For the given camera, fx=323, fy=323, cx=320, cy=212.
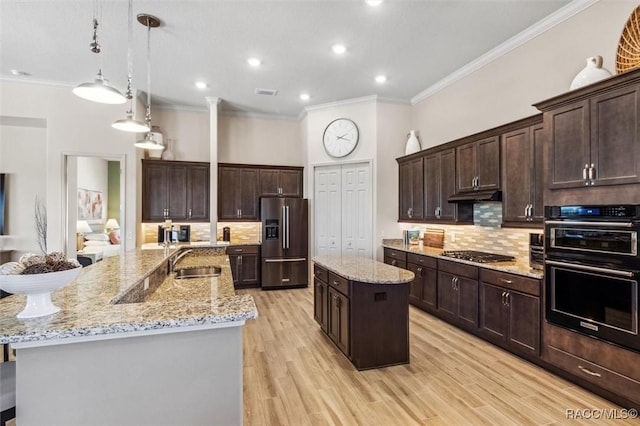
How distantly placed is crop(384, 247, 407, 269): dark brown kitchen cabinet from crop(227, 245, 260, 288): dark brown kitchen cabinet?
2.37m

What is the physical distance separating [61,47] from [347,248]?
16.1 feet

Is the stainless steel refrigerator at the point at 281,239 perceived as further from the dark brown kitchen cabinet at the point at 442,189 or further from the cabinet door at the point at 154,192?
the dark brown kitchen cabinet at the point at 442,189

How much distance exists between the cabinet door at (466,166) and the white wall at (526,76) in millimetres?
450

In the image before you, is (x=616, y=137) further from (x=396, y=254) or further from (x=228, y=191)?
(x=228, y=191)

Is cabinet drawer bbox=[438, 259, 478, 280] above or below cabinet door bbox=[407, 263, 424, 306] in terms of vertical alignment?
above

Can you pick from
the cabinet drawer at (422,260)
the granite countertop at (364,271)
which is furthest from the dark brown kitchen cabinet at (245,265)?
the cabinet drawer at (422,260)

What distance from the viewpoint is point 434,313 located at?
4.29 m

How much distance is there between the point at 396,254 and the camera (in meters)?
5.06

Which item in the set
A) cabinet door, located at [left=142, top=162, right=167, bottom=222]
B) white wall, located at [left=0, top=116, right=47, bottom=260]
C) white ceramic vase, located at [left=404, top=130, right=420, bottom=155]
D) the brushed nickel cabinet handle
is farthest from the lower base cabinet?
white wall, located at [left=0, top=116, right=47, bottom=260]

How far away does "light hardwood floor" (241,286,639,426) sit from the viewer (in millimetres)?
2238

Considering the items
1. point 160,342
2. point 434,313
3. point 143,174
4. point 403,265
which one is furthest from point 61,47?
point 434,313

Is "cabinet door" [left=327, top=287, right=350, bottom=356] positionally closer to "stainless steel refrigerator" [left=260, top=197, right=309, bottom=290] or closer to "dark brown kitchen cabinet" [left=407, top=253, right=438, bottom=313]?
"dark brown kitchen cabinet" [left=407, top=253, right=438, bottom=313]

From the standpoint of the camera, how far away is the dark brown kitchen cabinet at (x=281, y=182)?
248 inches

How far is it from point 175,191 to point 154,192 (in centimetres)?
35
